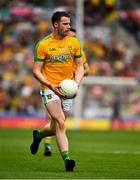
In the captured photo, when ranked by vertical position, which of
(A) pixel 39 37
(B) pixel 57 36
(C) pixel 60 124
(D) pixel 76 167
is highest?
(B) pixel 57 36

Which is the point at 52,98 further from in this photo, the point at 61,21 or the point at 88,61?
the point at 88,61

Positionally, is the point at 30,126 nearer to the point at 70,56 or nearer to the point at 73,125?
the point at 73,125

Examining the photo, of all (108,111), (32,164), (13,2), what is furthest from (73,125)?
(32,164)

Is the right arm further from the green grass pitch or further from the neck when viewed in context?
the green grass pitch

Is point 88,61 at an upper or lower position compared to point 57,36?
lower

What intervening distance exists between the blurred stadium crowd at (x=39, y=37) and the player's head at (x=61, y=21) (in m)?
21.9

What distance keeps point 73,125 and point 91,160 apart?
19479 mm

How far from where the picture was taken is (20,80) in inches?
1400

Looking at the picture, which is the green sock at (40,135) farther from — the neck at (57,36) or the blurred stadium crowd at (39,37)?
the blurred stadium crowd at (39,37)

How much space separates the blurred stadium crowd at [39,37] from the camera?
35375 mm

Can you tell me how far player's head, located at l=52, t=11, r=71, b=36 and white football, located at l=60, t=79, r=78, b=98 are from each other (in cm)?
84

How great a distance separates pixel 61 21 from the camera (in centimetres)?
1290

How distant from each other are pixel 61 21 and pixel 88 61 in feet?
74.9

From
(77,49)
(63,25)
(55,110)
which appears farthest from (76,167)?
(63,25)
